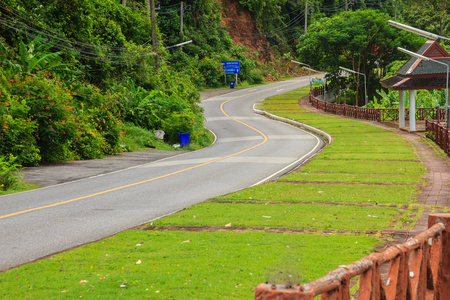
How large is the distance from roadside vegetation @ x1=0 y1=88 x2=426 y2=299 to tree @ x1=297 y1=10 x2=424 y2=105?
4743 cm

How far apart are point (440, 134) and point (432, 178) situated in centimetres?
1052

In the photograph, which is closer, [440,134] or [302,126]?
[440,134]

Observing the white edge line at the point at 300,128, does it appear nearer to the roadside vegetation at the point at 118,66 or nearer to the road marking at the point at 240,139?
the road marking at the point at 240,139

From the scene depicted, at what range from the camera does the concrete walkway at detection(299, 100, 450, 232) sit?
12.2 metres

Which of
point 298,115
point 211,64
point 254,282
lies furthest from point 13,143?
point 211,64

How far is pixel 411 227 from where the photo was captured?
1048 centimetres

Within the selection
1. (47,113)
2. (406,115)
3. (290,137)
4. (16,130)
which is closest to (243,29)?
(406,115)

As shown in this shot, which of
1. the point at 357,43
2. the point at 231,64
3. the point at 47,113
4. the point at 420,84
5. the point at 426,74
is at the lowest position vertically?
the point at 47,113

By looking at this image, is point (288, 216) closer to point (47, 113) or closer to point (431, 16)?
point (47, 113)

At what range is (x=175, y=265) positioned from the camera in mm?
7922

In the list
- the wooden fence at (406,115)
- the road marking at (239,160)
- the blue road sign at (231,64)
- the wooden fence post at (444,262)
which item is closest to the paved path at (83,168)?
the road marking at (239,160)

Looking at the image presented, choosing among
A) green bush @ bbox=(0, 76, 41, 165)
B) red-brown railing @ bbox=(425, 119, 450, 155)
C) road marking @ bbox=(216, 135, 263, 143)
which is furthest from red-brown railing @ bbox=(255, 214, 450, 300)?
road marking @ bbox=(216, 135, 263, 143)

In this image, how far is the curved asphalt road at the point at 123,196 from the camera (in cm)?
1046

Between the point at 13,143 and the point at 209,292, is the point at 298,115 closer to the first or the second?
the point at 13,143
